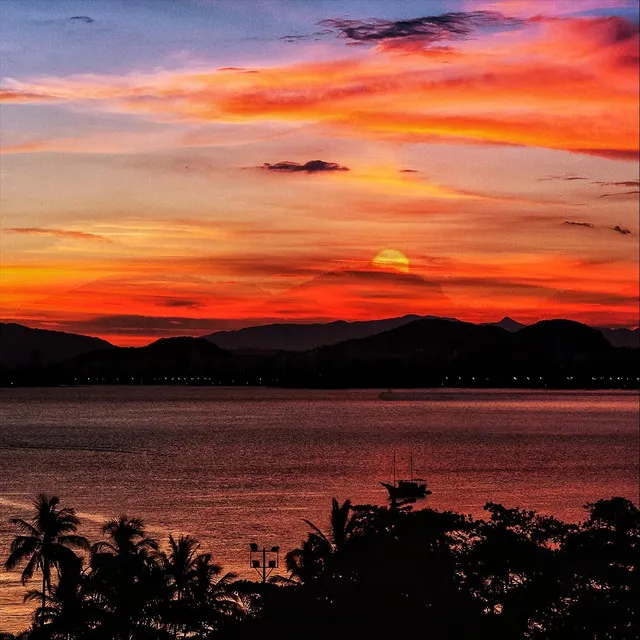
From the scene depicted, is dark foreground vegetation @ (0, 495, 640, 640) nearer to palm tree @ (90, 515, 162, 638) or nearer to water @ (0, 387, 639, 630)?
palm tree @ (90, 515, 162, 638)

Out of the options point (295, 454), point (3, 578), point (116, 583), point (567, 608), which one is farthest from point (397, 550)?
point (295, 454)

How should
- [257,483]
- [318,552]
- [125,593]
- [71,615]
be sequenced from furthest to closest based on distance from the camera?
1. [257,483]
2. [318,552]
3. [71,615]
4. [125,593]

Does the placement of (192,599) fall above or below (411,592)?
below

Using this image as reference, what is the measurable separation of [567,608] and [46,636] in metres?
23.3

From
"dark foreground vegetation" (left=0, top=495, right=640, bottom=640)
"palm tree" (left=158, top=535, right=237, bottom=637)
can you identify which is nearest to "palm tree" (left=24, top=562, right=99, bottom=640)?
"dark foreground vegetation" (left=0, top=495, right=640, bottom=640)

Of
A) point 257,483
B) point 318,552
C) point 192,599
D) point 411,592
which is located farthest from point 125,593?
point 257,483

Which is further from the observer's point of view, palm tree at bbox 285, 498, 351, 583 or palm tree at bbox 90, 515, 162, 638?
palm tree at bbox 285, 498, 351, 583

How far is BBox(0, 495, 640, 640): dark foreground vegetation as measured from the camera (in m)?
35.2

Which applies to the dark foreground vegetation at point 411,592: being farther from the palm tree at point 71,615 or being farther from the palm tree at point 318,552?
the palm tree at point 318,552

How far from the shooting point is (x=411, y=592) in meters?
37.8

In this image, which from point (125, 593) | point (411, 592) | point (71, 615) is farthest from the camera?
point (71, 615)

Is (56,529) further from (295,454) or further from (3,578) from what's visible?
(295,454)

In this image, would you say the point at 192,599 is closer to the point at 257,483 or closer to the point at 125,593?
the point at 125,593

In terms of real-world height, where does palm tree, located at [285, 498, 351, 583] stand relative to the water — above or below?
above
